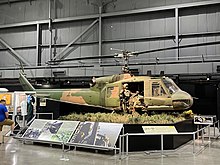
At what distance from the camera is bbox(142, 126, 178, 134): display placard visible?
7254 millimetres

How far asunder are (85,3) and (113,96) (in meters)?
11.6

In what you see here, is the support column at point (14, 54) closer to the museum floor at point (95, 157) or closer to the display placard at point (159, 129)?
the museum floor at point (95, 157)

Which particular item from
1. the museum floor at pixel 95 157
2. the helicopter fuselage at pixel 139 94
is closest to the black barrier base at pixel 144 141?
the museum floor at pixel 95 157

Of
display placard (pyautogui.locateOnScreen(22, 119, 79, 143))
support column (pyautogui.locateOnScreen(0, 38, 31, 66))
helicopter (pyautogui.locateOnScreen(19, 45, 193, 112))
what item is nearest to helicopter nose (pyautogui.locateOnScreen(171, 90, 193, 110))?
helicopter (pyautogui.locateOnScreen(19, 45, 193, 112))

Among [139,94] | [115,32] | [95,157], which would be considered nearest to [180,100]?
[139,94]

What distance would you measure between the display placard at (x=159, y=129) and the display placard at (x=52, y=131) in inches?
89.3

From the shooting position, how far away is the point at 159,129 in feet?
A: 24.3

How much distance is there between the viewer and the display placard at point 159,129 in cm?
725

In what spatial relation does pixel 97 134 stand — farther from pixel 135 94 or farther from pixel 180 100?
pixel 180 100

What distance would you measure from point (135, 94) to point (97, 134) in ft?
8.58

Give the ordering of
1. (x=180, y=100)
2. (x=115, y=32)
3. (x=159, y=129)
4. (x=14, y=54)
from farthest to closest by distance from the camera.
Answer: (x=14, y=54)
(x=115, y=32)
(x=180, y=100)
(x=159, y=129)

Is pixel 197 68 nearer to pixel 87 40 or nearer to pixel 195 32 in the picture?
pixel 195 32

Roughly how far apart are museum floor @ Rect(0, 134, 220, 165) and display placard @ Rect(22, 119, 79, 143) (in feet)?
1.17

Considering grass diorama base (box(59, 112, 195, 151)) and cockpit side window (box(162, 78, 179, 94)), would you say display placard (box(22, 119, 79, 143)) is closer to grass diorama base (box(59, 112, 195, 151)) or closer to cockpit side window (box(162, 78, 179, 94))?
grass diorama base (box(59, 112, 195, 151))
